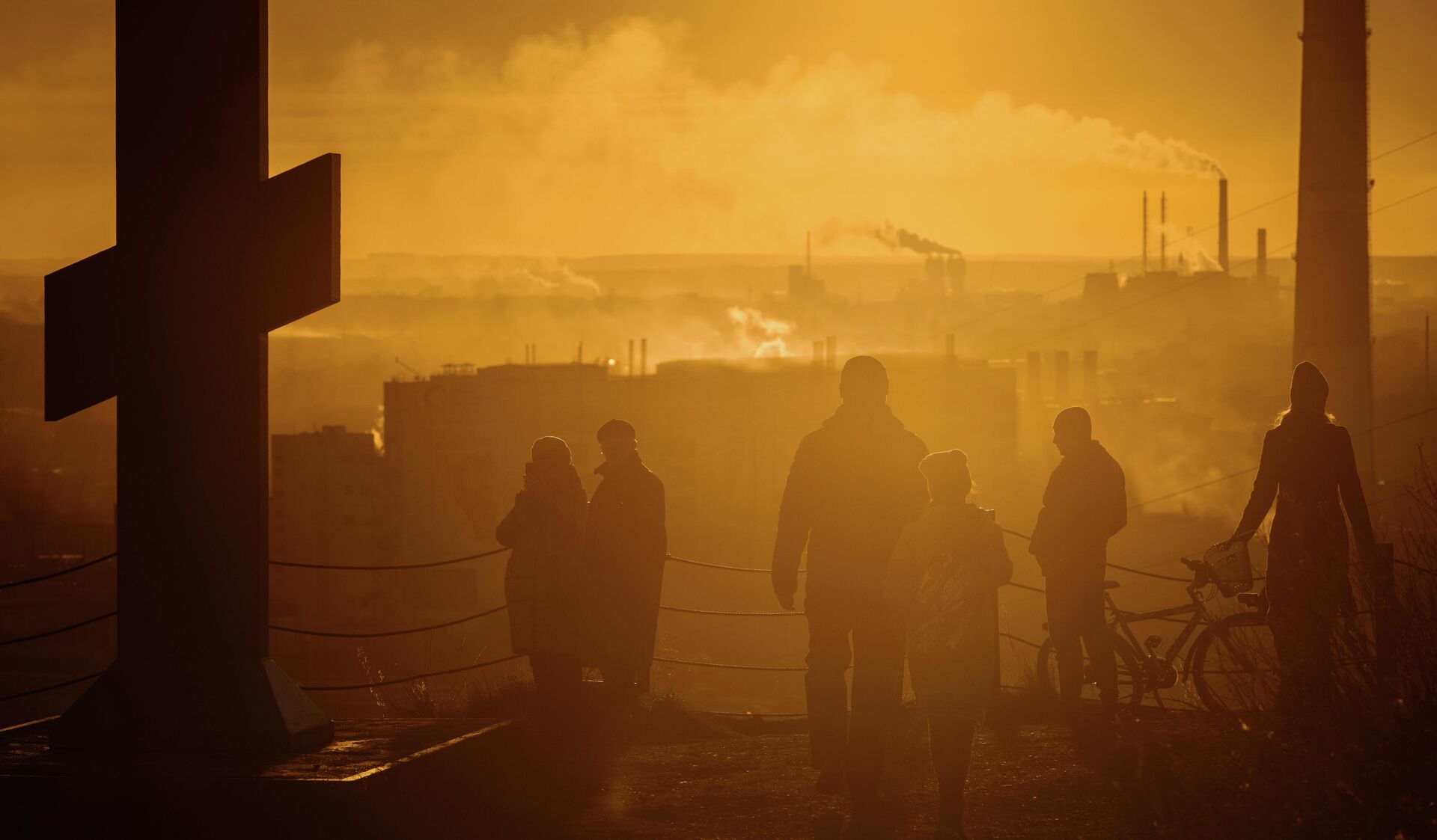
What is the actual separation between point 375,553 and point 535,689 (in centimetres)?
9937

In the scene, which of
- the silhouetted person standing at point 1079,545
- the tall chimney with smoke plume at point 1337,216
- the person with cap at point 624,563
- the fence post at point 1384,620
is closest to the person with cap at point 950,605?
the fence post at point 1384,620

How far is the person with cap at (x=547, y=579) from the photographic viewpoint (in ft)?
27.5

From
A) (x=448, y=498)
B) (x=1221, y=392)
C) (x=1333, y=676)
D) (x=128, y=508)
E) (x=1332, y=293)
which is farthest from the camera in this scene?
(x=1221, y=392)

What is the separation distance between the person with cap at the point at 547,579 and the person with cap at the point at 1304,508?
3526 mm

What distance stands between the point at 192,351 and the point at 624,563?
3574mm

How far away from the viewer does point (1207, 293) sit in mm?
136000

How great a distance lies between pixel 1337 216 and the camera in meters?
26.6

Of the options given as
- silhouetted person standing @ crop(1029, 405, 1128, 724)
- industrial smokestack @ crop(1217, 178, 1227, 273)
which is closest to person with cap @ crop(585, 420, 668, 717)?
silhouetted person standing @ crop(1029, 405, 1128, 724)

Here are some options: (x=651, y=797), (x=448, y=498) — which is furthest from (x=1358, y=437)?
(x=448, y=498)

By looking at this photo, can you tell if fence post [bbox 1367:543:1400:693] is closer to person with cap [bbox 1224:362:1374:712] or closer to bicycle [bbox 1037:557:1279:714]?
person with cap [bbox 1224:362:1374:712]

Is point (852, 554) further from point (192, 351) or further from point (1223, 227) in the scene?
point (1223, 227)

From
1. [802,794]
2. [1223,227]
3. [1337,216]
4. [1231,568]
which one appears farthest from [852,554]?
[1223,227]

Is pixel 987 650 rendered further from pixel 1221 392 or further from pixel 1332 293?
pixel 1221 392

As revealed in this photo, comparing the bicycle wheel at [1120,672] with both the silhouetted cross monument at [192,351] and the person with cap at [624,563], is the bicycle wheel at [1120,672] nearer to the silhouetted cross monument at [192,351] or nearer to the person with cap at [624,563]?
the person with cap at [624,563]
